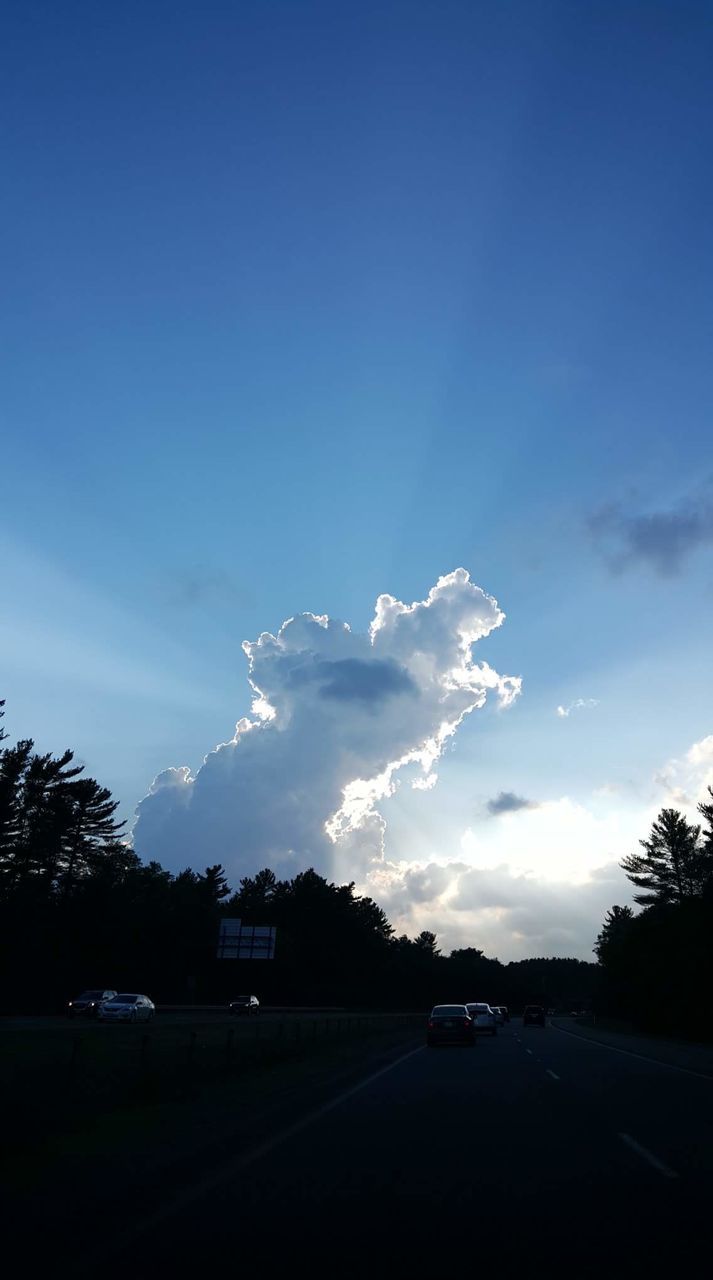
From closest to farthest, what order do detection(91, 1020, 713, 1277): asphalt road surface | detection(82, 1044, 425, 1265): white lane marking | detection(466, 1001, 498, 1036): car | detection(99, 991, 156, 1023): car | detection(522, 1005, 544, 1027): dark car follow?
A: detection(91, 1020, 713, 1277): asphalt road surface → detection(82, 1044, 425, 1265): white lane marking → detection(99, 991, 156, 1023): car → detection(466, 1001, 498, 1036): car → detection(522, 1005, 544, 1027): dark car

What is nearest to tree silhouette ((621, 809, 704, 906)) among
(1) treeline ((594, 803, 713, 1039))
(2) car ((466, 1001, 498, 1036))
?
(1) treeline ((594, 803, 713, 1039))

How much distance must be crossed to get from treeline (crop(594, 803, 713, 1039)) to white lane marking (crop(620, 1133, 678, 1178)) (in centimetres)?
5312

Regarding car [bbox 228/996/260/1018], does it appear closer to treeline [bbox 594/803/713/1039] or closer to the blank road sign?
the blank road sign

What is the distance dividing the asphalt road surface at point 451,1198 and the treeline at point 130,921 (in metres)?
59.0

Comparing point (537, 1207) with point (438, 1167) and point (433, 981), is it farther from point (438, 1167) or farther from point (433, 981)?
point (433, 981)

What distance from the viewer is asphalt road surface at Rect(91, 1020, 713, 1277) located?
643 cm

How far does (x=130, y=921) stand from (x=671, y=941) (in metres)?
50.3

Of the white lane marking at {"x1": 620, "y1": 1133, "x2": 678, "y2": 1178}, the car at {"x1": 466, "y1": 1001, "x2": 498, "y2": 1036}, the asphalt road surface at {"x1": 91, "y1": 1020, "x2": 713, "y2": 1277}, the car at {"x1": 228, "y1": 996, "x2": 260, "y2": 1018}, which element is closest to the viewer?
the asphalt road surface at {"x1": 91, "y1": 1020, "x2": 713, "y2": 1277}

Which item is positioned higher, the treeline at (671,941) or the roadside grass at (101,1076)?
the treeline at (671,941)

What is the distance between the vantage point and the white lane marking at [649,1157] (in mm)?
9516

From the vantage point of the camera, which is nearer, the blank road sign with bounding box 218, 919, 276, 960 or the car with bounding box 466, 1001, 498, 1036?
the car with bounding box 466, 1001, 498, 1036

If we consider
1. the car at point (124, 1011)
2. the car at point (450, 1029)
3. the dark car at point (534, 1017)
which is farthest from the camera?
the dark car at point (534, 1017)

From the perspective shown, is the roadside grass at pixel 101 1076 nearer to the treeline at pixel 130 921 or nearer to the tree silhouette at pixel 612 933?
the treeline at pixel 130 921

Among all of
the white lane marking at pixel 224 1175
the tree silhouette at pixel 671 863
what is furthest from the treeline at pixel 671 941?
the white lane marking at pixel 224 1175
